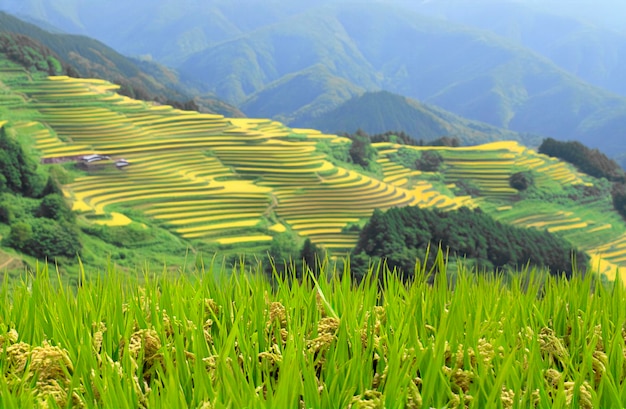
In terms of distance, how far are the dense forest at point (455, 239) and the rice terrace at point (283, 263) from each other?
0.12 meters

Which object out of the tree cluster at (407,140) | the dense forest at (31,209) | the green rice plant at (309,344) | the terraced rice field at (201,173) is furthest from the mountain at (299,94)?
the green rice plant at (309,344)

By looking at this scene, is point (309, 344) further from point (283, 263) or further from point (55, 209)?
point (55, 209)

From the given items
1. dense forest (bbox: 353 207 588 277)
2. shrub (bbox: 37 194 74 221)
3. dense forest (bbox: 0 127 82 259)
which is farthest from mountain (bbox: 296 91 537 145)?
shrub (bbox: 37 194 74 221)

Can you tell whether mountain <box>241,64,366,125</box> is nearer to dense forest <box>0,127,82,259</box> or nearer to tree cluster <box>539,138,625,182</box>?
tree cluster <box>539,138,625,182</box>

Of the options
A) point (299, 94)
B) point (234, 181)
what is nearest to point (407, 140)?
point (234, 181)

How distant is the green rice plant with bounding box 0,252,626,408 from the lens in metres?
0.80

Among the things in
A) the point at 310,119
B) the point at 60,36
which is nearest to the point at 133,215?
the point at 60,36

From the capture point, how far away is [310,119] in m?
149

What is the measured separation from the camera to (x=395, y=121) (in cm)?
13975

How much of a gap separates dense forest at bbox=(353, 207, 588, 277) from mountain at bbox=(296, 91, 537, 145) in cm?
10484

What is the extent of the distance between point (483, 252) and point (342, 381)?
3023 cm

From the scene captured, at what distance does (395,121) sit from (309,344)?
141599 millimetres

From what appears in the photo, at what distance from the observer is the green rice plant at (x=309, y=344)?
2.64 ft

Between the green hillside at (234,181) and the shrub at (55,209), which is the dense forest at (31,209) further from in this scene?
the green hillside at (234,181)
